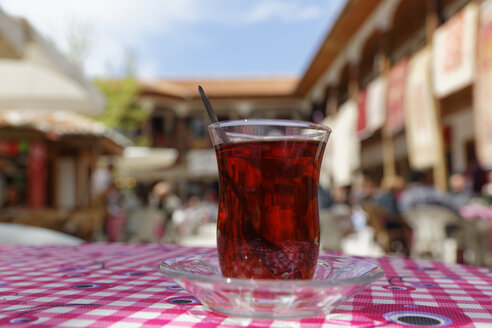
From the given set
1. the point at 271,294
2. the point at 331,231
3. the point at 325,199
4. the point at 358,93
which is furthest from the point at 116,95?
the point at 271,294

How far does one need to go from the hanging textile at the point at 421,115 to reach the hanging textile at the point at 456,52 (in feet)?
1.05

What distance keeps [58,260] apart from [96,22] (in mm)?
11326

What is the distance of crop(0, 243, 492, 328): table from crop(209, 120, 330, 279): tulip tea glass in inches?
2.9

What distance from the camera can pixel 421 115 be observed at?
6.27m

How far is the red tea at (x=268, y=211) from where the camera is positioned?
1.91 ft

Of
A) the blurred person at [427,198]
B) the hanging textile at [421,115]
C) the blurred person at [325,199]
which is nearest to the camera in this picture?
the blurred person at [427,198]

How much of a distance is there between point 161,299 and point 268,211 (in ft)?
0.54

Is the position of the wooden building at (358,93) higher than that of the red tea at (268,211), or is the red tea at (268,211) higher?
the wooden building at (358,93)

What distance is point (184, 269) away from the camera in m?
0.60

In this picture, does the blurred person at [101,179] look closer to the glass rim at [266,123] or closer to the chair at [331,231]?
the chair at [331,231]

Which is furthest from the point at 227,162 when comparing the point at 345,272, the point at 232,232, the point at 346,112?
the point at 346,112

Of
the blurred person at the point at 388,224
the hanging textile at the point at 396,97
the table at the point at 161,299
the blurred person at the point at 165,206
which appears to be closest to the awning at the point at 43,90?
the table at the point at 161,299

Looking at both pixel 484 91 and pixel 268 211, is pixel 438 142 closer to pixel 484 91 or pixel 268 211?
pixel 484 91

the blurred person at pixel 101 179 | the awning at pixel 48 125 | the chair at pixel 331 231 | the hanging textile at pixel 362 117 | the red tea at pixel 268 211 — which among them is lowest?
the chair at pixel 331 231
